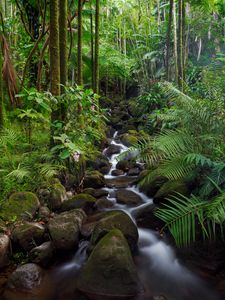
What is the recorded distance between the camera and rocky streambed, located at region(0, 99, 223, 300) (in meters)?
3.35

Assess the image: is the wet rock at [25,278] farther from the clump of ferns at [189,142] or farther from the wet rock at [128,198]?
the wet rock at [128,198]

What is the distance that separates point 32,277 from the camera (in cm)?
348

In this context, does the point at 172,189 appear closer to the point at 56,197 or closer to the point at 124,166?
the point at 56,197

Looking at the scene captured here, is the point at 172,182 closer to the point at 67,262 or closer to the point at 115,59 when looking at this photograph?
the point at 67,262

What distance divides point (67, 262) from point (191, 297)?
1.67 m

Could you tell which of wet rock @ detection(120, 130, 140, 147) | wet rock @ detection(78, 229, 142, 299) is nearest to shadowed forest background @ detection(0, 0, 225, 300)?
wet rock @ detection(78, 229, 142, 299)

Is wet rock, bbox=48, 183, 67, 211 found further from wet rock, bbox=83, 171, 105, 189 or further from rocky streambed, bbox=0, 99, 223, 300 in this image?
wet rock, bbox=83, 171, 105, 189

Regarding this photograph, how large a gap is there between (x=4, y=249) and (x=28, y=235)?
35cm

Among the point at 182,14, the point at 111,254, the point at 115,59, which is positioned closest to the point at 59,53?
the point at 111,254

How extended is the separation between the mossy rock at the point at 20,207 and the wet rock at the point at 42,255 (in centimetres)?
71

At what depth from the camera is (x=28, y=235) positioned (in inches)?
156

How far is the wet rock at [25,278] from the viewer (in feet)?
11.1

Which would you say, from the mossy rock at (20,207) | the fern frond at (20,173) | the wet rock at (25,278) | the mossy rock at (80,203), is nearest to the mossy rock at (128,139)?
the mossy rock at (80,203)

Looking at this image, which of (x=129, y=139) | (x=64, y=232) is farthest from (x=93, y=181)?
(x=129, y=139)
